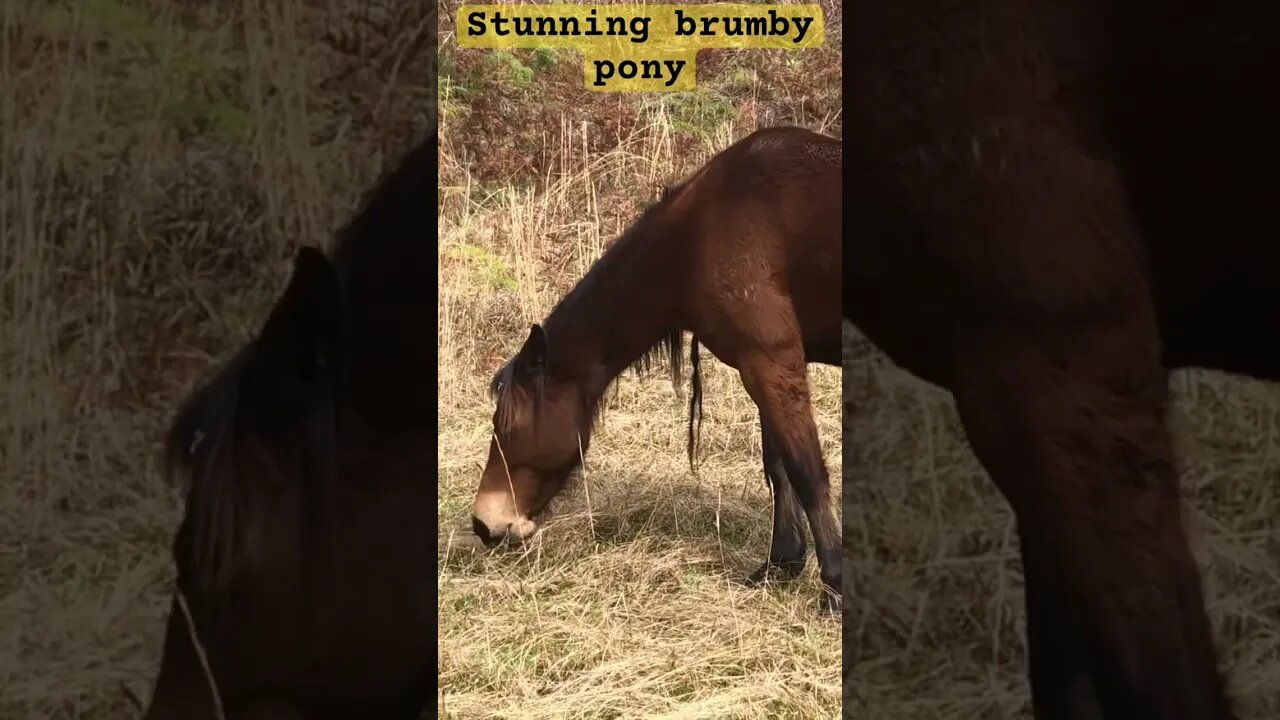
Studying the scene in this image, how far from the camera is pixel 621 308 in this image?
2332 mm

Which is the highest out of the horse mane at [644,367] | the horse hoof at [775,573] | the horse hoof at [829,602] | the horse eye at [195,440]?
the horse mane at [644,367]

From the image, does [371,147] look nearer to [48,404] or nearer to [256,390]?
[256,390]

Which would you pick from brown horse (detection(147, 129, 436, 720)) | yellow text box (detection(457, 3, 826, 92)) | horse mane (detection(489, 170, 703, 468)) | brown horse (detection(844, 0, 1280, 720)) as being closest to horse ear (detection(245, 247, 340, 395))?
brown horse (detection(147, 129, 436, 720))

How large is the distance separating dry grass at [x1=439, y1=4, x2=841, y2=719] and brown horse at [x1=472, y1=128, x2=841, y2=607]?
0.15ft

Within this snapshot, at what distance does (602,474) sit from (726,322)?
0.50 metres

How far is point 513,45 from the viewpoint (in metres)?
2.20

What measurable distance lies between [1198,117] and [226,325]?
2.45m

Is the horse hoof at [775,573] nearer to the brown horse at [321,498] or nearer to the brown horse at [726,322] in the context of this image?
the brown horse at [726,322]

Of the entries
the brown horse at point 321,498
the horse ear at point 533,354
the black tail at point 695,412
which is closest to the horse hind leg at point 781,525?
the black tail at point 695,412

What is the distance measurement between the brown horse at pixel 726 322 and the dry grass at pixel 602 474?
5 cm

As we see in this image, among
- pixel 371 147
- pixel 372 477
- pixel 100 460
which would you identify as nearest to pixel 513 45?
pixel 371 147

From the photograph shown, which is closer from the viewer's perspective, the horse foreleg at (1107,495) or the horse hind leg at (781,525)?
the horse foreleg at (1107,495)

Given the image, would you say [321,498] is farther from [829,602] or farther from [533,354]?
[829,602]

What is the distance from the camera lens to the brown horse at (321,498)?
2.23 meters
